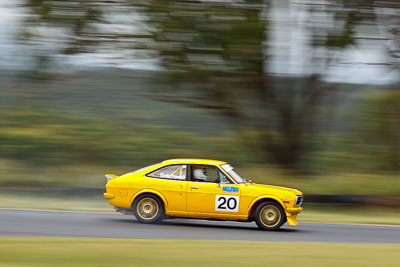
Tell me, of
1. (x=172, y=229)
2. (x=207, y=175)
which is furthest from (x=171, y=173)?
(x=172, y=229)

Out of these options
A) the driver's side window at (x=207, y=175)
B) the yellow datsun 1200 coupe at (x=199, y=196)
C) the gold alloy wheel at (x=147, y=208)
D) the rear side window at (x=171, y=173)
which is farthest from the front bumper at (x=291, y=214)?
the gold alloy wheel at (x=147, y=208)

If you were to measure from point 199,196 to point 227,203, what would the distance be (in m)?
0.56

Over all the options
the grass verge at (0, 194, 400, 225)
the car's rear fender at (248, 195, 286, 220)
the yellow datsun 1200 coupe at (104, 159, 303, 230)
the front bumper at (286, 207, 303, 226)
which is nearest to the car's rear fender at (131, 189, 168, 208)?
the yellow datsun 1200 coupe at (104, 159, 303, 230)

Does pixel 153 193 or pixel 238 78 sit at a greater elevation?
pixel 238 78

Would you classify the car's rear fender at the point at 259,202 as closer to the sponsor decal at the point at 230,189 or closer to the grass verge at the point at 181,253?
the sponsor decal at the point at 230,189

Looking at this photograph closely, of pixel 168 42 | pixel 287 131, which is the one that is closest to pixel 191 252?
pixel 168 42

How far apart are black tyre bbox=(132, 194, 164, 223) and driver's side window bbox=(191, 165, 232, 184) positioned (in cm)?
86

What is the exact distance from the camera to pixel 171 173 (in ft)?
38.8

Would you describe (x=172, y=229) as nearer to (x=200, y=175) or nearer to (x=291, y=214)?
(x=200, y=175)

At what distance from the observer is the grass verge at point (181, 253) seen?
7367 millimetres

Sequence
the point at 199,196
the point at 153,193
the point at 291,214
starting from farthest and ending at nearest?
the point at 153,193 → the point at 199,196 → the point at 291,214

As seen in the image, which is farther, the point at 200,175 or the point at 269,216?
the point at 200,175

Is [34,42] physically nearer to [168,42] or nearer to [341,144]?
[168,42]

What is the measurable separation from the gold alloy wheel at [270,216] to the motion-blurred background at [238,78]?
6766 millimetres
